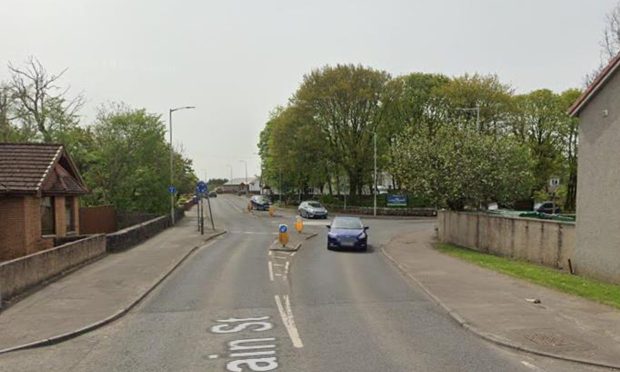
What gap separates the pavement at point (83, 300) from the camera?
951 centimetres

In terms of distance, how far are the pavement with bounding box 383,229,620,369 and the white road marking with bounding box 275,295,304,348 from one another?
10.3 feet

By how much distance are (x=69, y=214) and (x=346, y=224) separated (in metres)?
12.3

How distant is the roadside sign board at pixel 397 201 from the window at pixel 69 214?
117ft

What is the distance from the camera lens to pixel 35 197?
63.7ft

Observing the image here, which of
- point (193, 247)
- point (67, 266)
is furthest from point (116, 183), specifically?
point (67, 266)

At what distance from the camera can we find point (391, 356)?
8.06 metres

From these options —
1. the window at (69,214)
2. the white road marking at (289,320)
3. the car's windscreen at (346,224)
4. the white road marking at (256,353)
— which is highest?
the window at (69,214)

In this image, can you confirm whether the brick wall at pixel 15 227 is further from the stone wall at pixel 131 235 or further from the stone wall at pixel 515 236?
the stone wall at pixel 515 236

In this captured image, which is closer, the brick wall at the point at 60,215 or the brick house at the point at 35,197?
the brick house at the point at 35,197

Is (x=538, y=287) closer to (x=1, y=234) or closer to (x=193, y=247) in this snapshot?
(x=193, y=247)

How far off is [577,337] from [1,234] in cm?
1754

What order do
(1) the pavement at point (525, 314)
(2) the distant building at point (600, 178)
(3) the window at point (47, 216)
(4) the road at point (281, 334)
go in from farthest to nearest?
(3) the window at point (47, 216), (2) the distant building at point (600, 178), (1) the pavement at point (525, 314), (4) the road at point (281, 334)

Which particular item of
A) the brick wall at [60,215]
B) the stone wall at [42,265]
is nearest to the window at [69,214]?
the brick wall at [60,215]

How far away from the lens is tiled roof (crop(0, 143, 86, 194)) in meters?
19.0
